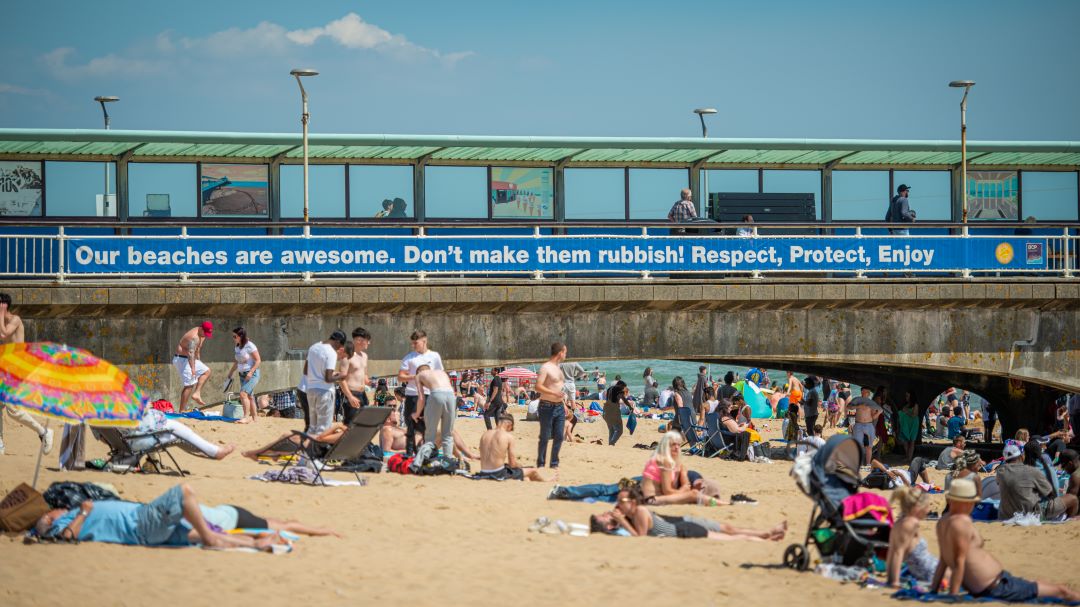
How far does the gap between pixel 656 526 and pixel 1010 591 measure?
129 inches

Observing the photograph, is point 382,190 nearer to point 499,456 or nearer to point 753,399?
point 499,456

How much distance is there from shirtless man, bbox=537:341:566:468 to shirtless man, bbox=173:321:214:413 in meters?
4.74

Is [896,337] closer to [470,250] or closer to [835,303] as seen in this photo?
[835,303]

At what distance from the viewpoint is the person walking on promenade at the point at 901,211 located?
21.7m

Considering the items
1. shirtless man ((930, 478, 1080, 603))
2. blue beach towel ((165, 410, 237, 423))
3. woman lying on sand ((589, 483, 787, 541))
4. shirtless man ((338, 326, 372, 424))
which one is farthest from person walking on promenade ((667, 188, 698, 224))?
shirtless man ((930, 478, 1080, 603))

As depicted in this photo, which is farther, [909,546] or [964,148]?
[964,148]

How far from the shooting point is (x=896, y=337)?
1906 cm

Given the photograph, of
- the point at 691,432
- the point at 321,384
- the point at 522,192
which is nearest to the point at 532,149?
the point at 522,192

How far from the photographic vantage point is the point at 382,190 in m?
21.0

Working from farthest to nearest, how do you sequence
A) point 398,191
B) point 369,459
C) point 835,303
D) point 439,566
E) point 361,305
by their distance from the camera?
point 398,191 → point 835,303 → point 361,305 → point 369,459 → point 439,566

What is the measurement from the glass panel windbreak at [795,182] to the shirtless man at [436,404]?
10.1 m

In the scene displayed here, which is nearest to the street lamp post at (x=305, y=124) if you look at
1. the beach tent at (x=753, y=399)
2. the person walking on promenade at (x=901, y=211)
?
the person walking on promenade at (x=901, y=211)

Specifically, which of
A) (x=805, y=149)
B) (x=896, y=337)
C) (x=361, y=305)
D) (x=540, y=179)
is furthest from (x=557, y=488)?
(x=805, y=149)

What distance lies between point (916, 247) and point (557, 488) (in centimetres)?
885
